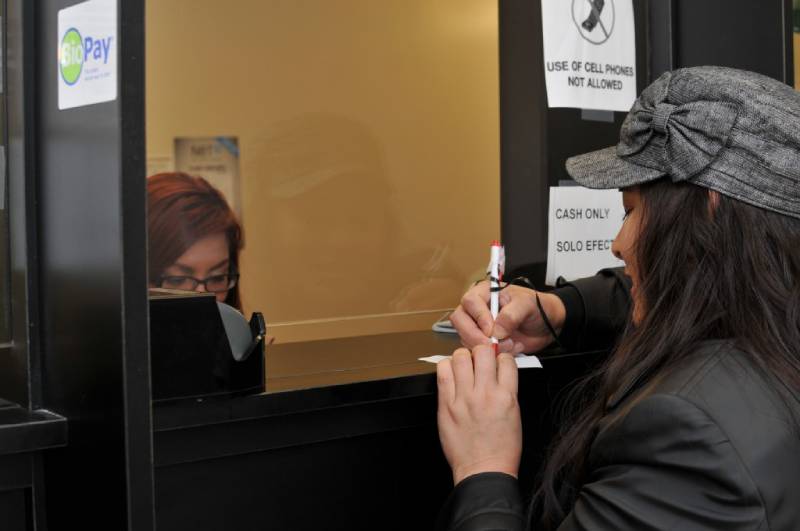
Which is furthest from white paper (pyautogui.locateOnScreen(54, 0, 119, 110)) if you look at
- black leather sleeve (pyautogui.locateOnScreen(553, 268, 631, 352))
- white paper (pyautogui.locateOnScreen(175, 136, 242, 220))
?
white paper (pyautogui.locateOnScreen(175, 136, 242, 220))

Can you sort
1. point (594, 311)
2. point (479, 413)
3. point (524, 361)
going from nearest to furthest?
point (479, 413) → point (524, 361) → point (594, 311)

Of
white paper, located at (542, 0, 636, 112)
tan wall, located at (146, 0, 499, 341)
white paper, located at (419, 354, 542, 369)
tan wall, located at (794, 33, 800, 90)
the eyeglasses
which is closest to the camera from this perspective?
white paper, located at (419, 354, 542, 369)

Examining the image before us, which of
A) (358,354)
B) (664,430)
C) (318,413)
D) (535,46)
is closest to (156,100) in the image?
(535,46)

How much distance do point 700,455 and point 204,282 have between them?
2124 millimetres

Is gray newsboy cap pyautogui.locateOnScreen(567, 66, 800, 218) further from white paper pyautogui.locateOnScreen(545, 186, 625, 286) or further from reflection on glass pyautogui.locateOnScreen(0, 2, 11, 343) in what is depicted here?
white paper pyautogui.locateOnScreen(545, 186, 625, 286)

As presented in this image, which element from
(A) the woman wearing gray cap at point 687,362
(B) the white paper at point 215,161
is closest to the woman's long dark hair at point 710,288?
(A) the woman wearing gray cap at point 687,362

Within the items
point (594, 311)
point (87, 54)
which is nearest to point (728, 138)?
point (594, 311)

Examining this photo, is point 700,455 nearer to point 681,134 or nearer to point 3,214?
point 681,134

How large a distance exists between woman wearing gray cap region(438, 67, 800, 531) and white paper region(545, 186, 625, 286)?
781mm

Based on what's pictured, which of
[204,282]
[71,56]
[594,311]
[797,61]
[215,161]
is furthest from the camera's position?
[215,161]

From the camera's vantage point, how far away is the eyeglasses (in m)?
2.82

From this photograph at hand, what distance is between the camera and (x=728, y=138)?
1066mm

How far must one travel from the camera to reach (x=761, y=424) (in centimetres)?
96

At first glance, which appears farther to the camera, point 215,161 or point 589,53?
point 215,161
